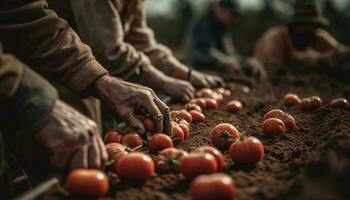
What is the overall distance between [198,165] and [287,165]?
0.70 metres

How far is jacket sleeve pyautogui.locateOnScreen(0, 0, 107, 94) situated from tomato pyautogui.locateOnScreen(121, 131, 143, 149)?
472 mm

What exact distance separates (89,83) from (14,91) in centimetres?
86

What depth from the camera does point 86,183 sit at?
261cm

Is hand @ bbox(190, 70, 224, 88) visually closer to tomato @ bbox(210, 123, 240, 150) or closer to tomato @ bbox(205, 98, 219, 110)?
tomato @ bbox(205, 98, 219, 110)

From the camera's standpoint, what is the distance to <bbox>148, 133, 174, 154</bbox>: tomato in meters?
3.49

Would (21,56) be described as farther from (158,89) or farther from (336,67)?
(336,67)

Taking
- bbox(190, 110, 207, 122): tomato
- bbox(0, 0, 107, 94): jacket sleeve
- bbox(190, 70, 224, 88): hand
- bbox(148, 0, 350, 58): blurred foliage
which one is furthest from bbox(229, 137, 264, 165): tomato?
bbox(148, 0, 350, 58): blurred foliage

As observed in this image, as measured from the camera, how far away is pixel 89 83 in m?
3.53

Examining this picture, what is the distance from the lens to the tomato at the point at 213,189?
2.47 meters

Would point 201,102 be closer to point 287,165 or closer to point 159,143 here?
point 159,143

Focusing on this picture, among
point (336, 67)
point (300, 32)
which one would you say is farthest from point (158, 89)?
point (300, 32)

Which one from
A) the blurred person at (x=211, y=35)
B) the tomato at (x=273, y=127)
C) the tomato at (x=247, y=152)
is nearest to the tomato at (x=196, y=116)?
the tomato at (x=273, y=127)

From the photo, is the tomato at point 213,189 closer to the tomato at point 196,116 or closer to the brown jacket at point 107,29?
the tomato at point 196,116

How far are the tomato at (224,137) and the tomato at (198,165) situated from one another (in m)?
0.76
